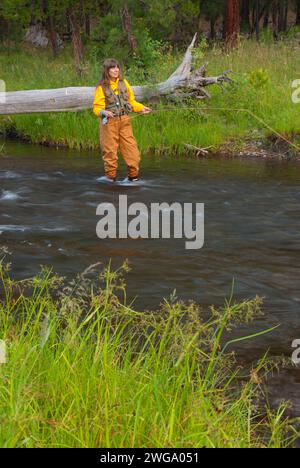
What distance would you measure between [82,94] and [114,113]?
8.43 feet

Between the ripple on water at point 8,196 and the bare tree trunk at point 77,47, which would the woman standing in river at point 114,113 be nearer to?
the ripple on water at point 8,196

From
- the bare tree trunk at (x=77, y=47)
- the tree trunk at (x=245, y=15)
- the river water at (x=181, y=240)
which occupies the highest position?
the tree trunk at (x=245, y=15)

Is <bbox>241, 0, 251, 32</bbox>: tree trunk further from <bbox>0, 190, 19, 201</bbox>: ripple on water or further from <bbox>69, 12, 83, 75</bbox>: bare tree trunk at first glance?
<bbox>0, 190, 19, 201</bbox>: ripple on water

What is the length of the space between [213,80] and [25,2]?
1353 centimetres

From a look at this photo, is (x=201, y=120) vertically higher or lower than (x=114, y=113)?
lower

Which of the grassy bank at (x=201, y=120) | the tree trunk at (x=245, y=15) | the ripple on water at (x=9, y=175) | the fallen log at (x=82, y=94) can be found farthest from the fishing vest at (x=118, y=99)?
the tree trunk at (x=245, y=15)

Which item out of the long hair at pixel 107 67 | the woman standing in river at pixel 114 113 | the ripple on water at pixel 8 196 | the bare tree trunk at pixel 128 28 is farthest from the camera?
the bare tree trunk at pixel 128 28

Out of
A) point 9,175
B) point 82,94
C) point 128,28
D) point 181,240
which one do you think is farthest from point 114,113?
point 128,28

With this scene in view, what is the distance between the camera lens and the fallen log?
14656mm

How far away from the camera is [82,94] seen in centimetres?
1495

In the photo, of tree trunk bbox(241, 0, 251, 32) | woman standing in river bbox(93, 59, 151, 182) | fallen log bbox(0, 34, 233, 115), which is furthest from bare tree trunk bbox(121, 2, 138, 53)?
tree trunk bbox(241, 0, 251, 32)

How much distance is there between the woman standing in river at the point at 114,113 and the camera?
1238 cm

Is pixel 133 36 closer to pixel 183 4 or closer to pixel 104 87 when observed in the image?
pixel 183 4

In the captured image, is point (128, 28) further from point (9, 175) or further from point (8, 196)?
point (8, 196)
